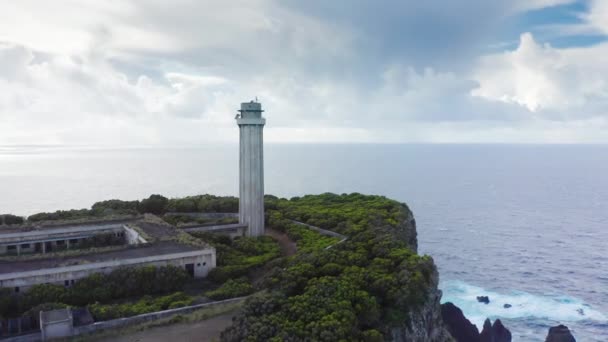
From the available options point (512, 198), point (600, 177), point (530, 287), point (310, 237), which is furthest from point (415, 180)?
point (310, 237)

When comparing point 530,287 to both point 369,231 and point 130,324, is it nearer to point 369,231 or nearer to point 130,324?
point 369,231

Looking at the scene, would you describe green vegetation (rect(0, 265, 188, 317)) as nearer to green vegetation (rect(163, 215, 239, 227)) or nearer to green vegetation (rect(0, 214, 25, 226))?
green vegetation (rect(163, 215, 239, 227))

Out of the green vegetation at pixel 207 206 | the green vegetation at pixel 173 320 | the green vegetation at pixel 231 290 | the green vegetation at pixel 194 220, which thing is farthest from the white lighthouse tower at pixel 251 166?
the green vegetation at pixel 173 320

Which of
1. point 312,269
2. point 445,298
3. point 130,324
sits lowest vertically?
point 445,298

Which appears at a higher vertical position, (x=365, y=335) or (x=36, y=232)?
(x=36, y=232)

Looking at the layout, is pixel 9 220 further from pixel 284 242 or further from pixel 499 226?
pixel 499 226

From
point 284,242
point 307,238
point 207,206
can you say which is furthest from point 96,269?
point 207,206
